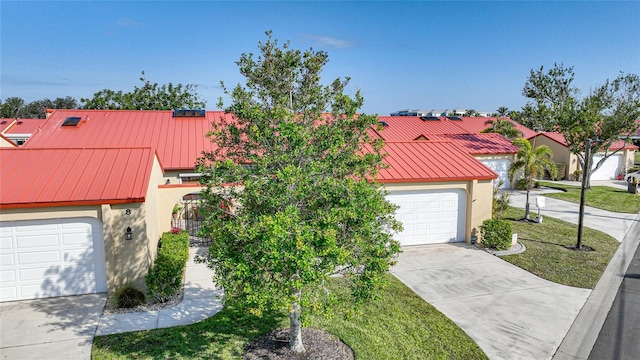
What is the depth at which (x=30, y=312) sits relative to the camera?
996 cm

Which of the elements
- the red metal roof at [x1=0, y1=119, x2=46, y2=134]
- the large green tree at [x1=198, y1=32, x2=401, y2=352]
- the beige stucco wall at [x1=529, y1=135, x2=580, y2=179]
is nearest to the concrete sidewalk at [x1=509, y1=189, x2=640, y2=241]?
the beige stucco wall at [x1=529, y1=135, x2=580, y2=179]

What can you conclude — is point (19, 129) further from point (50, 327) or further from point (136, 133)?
point (50, 327)

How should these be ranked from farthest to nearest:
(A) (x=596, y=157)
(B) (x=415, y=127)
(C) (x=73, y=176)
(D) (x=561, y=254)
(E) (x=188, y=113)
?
(B) (x=415, y=127), (A) (x=596, y=157), (E) (x=188, y=113), (D) (x=561, y=254), (C) (x=73, y=176)

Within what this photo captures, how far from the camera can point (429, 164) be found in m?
16.4

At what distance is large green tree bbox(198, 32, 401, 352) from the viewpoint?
619cm

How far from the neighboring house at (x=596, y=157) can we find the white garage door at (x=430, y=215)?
73.8 feet

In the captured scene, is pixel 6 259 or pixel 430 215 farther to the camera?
pixel 430 215

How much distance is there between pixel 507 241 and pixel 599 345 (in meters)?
6.66

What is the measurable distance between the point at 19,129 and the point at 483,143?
4979 cm

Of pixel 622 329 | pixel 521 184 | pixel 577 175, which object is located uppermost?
pixel 577 175

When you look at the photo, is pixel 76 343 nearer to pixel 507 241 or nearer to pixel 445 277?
pixel 445 277

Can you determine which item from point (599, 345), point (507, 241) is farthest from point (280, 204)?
point (507, 241)

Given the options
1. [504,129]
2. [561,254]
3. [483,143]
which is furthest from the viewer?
[504,129]

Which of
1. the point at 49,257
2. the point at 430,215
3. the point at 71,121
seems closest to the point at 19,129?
the point at 71,121
